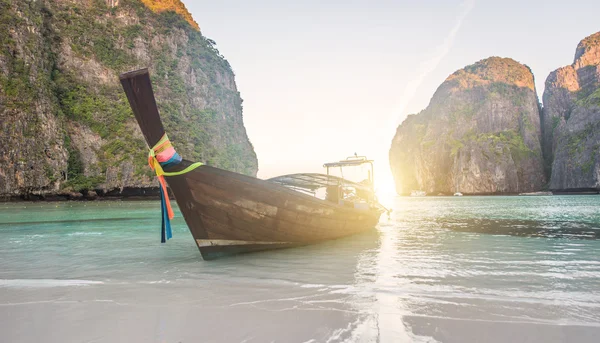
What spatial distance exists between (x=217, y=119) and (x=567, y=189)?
83911 mm

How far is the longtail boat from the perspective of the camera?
15.2 feet

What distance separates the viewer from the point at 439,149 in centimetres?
10069

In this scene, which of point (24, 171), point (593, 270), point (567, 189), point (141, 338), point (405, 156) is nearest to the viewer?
point (141, 338)

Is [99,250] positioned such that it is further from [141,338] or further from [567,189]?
[567,189]

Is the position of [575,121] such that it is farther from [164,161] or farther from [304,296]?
[164,161]

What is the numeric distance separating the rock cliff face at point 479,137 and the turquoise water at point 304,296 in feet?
314

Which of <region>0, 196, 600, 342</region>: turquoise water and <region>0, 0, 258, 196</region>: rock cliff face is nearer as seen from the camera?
<region>0, 196, 600, 342</region>: turquoise water

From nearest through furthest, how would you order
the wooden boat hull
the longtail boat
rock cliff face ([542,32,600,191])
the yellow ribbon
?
the longtail boat
the yellow ribbon
the wooden boat hull
rock cliff face ([542,32,600,191])

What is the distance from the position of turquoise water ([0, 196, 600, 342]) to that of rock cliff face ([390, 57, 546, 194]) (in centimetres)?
9580

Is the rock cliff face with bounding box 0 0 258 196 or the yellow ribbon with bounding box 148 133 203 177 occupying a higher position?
the rock cliff face with bounding box 0 0 258 196

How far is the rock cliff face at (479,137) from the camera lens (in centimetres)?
9000

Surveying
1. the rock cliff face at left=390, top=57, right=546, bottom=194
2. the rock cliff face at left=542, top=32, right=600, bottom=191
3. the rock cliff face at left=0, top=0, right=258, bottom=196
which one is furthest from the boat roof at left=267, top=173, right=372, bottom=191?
the rock cliff face at left=390, top=57, right=546, bottom=194

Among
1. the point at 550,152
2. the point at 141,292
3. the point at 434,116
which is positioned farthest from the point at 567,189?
the point at 141,292

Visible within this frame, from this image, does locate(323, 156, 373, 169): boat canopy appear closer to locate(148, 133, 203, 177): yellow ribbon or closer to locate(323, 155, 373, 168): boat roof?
locate(323, 155, 373, 168): boat roof
